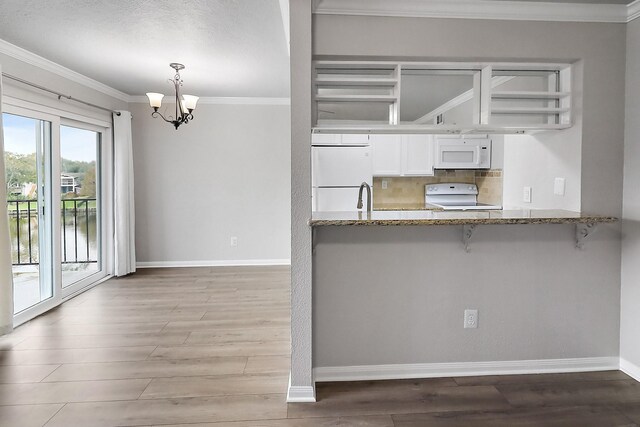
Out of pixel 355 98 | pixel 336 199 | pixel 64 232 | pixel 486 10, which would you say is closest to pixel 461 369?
pixel 355 98

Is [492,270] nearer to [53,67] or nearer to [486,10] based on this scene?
[486,10]

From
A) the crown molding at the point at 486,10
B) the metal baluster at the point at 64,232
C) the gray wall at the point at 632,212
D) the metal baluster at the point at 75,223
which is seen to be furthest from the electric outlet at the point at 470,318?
the metal baluster at the point at 75,223

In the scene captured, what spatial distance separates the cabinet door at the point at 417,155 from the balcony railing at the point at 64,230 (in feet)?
13.1

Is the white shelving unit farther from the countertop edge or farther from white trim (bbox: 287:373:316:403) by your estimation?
white trim (bbox: 287:373:316:403)

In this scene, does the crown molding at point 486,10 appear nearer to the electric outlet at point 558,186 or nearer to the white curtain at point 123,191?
the electric outlet at point 558,186

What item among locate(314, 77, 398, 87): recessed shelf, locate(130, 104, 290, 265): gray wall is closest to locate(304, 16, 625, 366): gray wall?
locate(314, 77, 398, 87): recessed shelf

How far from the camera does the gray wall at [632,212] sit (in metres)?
2.35

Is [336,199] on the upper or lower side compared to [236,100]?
lower

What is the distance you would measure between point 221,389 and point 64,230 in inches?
126

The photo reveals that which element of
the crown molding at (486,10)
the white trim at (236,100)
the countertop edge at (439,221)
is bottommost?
the countertop edge at (439,221)

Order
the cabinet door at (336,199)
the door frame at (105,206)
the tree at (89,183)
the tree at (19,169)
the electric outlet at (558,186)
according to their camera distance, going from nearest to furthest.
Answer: the electric outlet at (558,186) → the tree at (19,169) → the tree at (89,183) → the cabinet door at (336,199) → the door frame at (105,206)

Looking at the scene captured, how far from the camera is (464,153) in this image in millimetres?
4734

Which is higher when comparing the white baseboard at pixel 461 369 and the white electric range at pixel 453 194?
the white electric range at pixel 453 194

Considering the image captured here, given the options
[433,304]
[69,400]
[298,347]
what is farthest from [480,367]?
[69,400]
